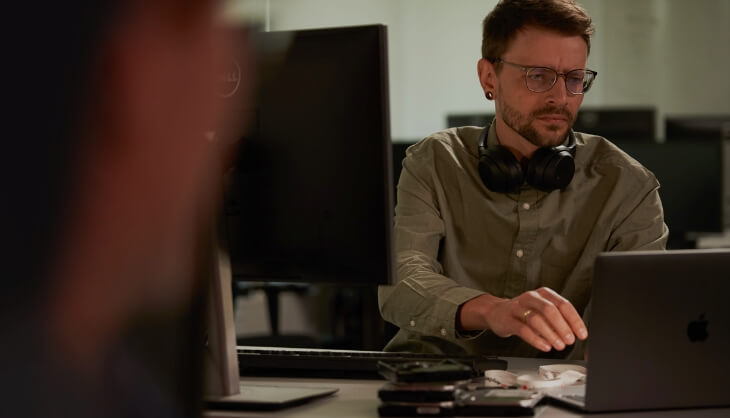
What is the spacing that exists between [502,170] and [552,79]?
0.23 metres

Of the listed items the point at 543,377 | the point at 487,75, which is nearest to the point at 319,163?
the point at 543,377

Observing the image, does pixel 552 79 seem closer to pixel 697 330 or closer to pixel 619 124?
pixel 697 330

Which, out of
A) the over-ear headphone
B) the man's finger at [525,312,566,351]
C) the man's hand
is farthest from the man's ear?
the man's finger at [525,312,566,351]

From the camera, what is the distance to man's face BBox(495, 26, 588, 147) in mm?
1925

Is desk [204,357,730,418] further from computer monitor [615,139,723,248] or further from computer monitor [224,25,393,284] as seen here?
computer monitor [615,139,723,248]

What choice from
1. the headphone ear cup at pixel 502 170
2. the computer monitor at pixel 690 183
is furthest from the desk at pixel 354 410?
the computer monitor at pixel 690 183

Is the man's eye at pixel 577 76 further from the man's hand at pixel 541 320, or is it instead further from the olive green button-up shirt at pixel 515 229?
the man's hand at pixel 541 320

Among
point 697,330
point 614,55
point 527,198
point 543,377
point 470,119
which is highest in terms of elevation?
point 614,55

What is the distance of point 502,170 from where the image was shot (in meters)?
1.86

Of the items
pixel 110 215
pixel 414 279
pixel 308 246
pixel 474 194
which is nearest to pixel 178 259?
pixel 110 215

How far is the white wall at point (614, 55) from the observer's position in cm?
702

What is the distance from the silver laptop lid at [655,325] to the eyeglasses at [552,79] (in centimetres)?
80

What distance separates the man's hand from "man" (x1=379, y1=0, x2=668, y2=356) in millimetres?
349

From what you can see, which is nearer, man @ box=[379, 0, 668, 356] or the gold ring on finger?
the gold ring on finger
